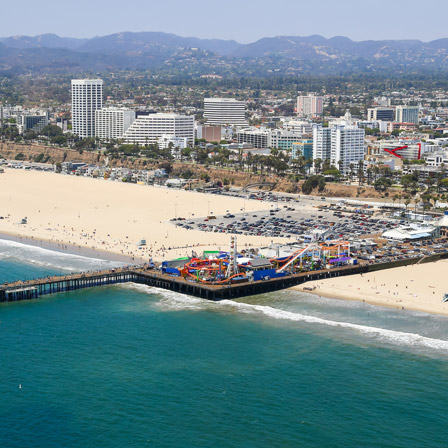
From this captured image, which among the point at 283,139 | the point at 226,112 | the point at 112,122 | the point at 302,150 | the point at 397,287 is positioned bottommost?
the point at 397,287

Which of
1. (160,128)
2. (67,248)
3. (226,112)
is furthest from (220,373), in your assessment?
(226,112)

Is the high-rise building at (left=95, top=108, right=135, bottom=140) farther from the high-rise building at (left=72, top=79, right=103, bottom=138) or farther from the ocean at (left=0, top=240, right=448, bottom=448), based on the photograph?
the ocean at (left=0, top=240, right=448, bottom=448)

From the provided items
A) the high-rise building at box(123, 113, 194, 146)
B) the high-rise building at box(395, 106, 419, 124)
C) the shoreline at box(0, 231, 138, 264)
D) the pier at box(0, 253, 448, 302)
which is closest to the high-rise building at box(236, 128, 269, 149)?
the high-rise building at box(123, 113, 194, 146)

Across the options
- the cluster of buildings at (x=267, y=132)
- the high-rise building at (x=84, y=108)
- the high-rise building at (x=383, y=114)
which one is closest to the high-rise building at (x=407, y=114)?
the cluster of buildings at (x=267, y=132)

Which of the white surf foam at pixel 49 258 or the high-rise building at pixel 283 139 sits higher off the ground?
the high-rise building at pixel 283 139

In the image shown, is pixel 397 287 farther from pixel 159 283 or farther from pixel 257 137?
pixel 257 137

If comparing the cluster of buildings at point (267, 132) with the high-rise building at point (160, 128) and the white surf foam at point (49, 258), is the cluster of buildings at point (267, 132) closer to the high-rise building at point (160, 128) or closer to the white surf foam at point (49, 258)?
the high-rise building at point (160, 128)

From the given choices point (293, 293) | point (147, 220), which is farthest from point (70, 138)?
point (293, 293)
